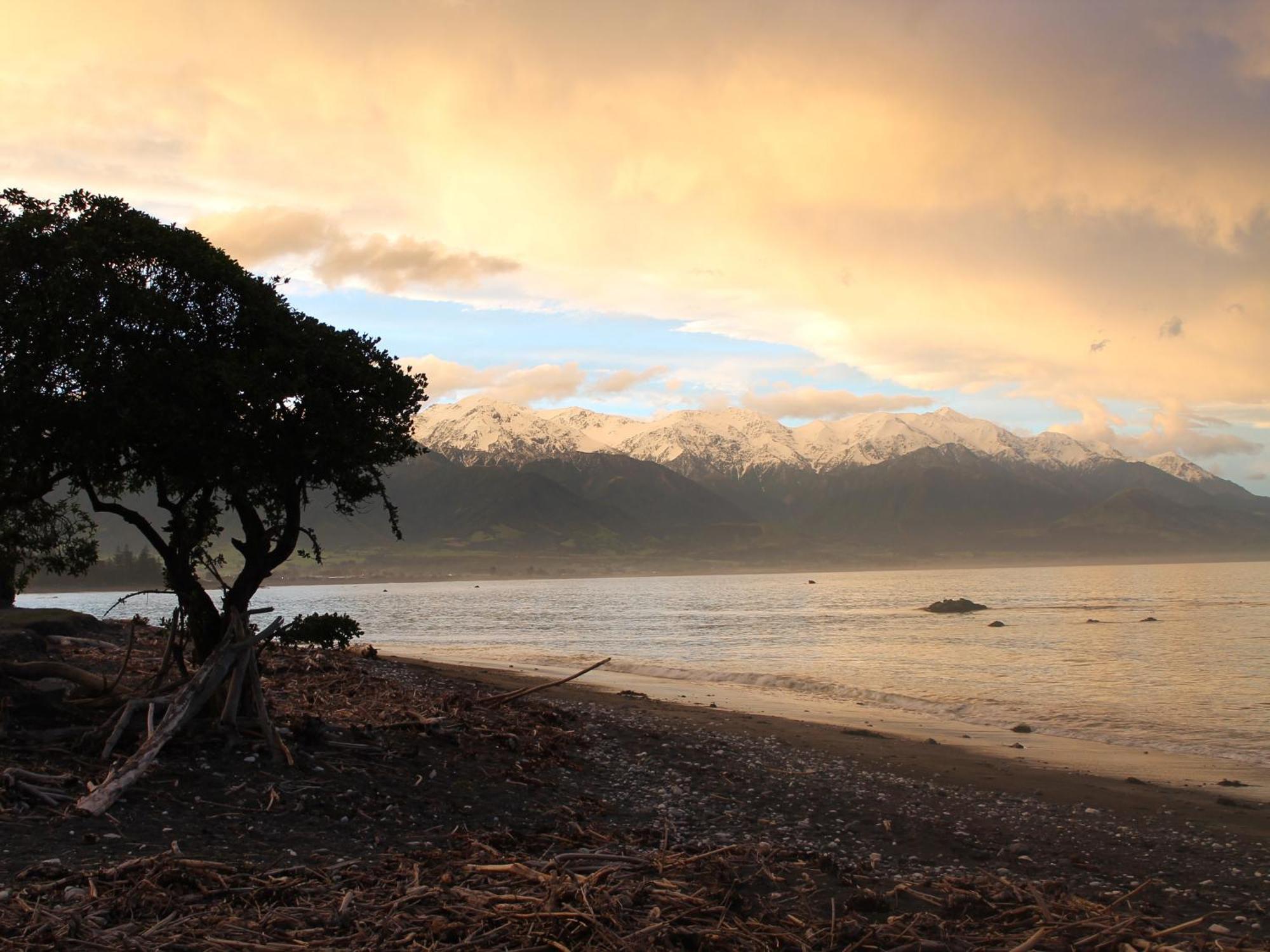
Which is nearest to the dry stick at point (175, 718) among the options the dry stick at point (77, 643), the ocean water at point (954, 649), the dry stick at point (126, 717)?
the dry stick at point (126, 717)

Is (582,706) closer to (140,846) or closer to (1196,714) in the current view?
(140,846)

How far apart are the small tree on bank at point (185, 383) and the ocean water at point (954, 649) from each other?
22507mm

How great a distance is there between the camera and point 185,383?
47.4 feet

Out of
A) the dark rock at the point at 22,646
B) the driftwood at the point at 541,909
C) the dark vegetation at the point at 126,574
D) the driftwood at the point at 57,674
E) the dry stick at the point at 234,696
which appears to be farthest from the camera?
the dark vegetation at the point at 126,574

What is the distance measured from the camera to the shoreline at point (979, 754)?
1700cm

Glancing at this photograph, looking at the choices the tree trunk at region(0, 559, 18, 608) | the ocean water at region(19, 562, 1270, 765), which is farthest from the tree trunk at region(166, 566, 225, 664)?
the ocean water at region(19, 562, 1270, 765)

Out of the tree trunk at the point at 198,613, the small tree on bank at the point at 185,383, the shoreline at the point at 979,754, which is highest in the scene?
the small tree on bank at the point at 185,383

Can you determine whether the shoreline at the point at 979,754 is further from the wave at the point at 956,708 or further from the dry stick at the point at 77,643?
the dry stick at the point at 77,643

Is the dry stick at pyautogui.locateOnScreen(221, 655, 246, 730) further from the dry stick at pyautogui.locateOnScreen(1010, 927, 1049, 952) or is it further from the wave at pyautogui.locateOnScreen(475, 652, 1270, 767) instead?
the wave at pyautogui.locateOnScreen(475, 652, 1270, 767)

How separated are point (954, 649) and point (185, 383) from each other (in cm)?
4893

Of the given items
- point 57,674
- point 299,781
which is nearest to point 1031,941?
point 299,781

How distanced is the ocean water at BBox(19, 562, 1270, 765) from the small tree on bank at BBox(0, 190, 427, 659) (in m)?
22.5

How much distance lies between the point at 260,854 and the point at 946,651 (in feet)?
156

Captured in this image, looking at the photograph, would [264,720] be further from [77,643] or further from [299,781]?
[77,643]
